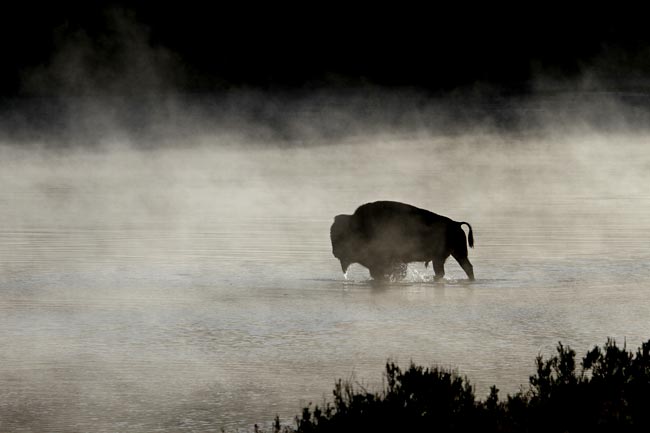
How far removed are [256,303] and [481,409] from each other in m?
8.11

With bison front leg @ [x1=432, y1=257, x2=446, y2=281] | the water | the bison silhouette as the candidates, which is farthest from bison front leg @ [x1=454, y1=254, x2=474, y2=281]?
bison front leg @ [x1=432, y1=257, x2=446, y2=281]

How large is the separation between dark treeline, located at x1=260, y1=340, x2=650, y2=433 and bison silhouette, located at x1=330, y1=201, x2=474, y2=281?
1034 cm

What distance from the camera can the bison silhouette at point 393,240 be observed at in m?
20.7

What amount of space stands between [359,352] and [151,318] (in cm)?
297

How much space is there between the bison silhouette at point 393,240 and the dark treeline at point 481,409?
33.9 feet

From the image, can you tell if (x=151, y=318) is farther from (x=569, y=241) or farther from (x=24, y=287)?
(x=569, y=241)

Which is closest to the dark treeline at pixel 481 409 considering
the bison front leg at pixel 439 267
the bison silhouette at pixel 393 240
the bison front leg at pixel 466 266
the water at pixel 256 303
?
the water at pixel 256 303

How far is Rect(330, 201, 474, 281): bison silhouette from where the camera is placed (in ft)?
67.8

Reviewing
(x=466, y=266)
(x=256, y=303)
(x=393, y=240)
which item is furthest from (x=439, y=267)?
(x=256, y=303)

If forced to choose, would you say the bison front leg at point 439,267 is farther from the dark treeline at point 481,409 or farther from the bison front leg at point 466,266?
the dark treeline at point 481,409

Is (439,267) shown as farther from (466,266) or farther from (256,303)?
(256,303)

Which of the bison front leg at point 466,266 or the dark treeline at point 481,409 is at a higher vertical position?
the bison front leg at point 466,266

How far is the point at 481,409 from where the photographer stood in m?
9.52

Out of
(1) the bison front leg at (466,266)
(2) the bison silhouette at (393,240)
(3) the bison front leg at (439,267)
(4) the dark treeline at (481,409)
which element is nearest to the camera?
(4) the dark treeline at (481,409)
